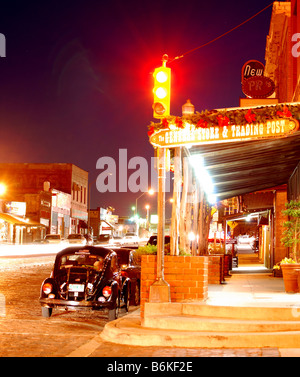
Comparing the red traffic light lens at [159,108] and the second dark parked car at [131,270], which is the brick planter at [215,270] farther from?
the red traffic light lens at [159,108]

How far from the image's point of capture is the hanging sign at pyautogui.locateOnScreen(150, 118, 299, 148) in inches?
378

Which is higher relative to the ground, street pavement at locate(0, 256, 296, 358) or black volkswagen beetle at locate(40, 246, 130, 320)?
black volkswagen beetle at locate(40, 246, 130, 320)

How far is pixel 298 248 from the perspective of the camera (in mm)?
15961

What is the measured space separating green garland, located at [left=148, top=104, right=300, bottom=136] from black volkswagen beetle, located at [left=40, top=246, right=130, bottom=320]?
3380 mm

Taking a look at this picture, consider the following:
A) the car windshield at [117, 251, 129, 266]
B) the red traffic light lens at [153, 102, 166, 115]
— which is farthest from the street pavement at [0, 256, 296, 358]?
the red traffic light lens at [153, 102, 166, 115]

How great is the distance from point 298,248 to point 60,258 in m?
7.61

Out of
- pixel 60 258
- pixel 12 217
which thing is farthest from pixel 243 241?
pixel 60 258

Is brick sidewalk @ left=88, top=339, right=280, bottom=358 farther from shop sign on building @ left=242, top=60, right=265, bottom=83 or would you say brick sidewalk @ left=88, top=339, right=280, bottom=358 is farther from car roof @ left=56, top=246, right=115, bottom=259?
shop sign on building @ left=242, top=60, right=265, bottom=83

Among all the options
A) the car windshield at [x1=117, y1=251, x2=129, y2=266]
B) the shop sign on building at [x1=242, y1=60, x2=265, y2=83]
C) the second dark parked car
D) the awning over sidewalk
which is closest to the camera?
the awning over sidewalk

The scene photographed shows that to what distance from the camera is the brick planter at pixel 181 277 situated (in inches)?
384

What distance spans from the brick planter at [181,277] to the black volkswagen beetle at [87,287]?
1659mm

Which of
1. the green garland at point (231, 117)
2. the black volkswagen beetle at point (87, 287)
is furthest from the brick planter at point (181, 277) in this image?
the green garland at point (231, 117)

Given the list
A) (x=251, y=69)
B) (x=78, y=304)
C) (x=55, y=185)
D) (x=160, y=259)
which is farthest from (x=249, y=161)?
(x=55, y=185)
